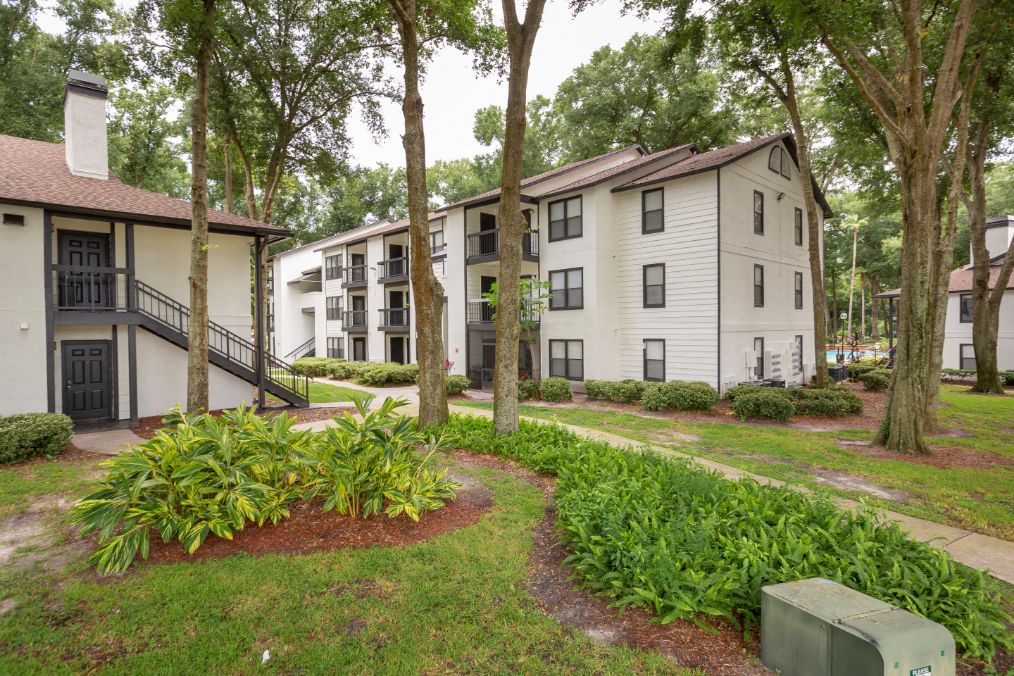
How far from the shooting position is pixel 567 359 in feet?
65.4

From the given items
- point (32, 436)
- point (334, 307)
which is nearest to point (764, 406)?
point (32, 436)

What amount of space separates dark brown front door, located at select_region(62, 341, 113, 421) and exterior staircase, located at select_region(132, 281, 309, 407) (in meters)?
1.34

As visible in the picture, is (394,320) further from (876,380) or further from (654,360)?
(876,380)

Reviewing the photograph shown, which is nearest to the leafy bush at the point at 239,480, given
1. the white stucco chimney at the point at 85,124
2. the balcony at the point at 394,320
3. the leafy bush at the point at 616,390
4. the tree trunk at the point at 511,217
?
the tree trunk at the point at 511,217

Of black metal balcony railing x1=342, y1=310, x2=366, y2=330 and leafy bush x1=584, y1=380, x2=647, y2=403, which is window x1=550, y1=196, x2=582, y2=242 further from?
black metal balcony railing x1=342, y1=310, x2=366, y2=330

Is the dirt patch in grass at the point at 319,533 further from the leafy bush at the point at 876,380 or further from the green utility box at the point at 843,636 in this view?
the leafy bush at the point at 876,380

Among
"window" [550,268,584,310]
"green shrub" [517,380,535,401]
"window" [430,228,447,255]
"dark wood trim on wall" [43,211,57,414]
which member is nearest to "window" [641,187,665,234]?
"window" [550,268,584,310]

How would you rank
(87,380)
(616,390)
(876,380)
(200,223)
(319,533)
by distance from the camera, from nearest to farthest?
1. (319,533)
2. (200,223)
3. (87,380)
4. (616,390)
5. (876,380)

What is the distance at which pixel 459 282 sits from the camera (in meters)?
22.9

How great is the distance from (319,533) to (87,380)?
35.8 ft

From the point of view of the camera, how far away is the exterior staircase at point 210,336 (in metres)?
12.7

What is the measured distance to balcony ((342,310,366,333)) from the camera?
29.8 metres

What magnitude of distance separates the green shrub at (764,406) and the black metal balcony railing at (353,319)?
22.2m

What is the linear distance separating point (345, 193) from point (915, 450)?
4534cm
